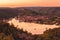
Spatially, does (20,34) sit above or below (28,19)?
below

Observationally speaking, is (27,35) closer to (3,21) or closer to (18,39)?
(18,39)

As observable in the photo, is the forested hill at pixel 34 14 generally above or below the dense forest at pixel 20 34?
above

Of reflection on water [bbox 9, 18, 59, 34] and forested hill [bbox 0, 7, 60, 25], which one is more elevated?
forested hill [bbox 0, 7, 60, 25]

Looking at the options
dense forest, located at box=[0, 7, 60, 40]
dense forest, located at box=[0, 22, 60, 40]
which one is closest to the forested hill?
dense forest, located at box=[0, 7, 60, 40]

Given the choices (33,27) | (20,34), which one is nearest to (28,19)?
(33,27)

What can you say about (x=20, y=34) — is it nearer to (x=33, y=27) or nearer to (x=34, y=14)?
(x=33, y=27)

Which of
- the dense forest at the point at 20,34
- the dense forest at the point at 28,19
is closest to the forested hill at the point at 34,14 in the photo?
the dense forest at the point at 28,19

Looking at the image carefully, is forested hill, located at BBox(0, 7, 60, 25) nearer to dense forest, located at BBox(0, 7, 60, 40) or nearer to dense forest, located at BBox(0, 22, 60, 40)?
dense forest, located at BBox(0, 7, 60, 40)

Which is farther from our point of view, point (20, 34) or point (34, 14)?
point (34, 14)

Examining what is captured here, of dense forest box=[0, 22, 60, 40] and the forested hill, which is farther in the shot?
the forested hill

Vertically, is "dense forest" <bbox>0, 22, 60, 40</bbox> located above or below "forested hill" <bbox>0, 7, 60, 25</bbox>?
below

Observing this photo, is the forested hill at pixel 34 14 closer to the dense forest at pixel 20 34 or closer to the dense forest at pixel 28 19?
the dense forest at pixel 28 19
